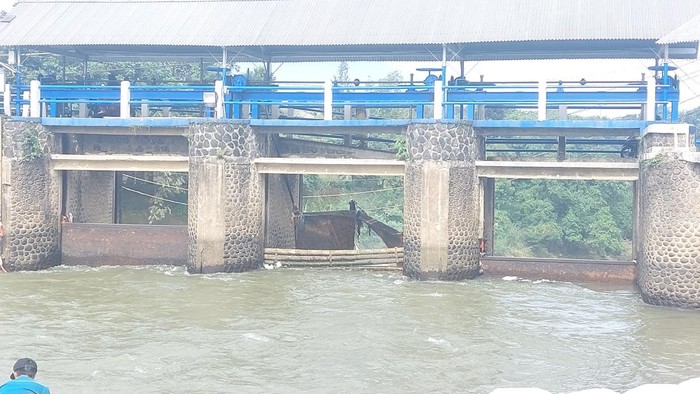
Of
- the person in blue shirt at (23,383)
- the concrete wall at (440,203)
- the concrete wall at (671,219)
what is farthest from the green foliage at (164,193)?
the person in blue shirt at (23,383)

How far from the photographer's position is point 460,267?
17.0 meters

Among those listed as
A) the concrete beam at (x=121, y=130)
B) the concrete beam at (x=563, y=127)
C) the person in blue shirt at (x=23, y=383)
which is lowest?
the person in blue shirt at (x=23, y=383)

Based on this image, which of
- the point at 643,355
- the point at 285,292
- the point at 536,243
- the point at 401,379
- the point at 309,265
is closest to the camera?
the point at 401,379

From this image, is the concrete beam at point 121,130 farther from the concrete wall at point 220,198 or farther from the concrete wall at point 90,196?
the concrete wall at point 90,196

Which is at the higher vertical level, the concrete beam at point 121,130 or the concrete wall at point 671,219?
the concrete beam at point 121,130

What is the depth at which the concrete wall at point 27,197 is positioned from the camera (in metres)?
18.3

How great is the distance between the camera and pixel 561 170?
1717 centimetres

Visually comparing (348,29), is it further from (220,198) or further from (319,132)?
(220,198)

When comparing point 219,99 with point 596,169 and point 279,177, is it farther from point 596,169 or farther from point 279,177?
point 596,169

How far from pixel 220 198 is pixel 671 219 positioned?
29.1 feet

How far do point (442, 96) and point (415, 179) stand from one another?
2033 millimetres

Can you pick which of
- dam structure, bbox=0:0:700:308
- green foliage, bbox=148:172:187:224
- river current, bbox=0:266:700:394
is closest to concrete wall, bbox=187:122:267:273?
dam structure, bbox=0:0:700:308

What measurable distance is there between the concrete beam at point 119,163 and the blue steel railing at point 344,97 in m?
1.06

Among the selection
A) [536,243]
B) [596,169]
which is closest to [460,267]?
[596,169]
